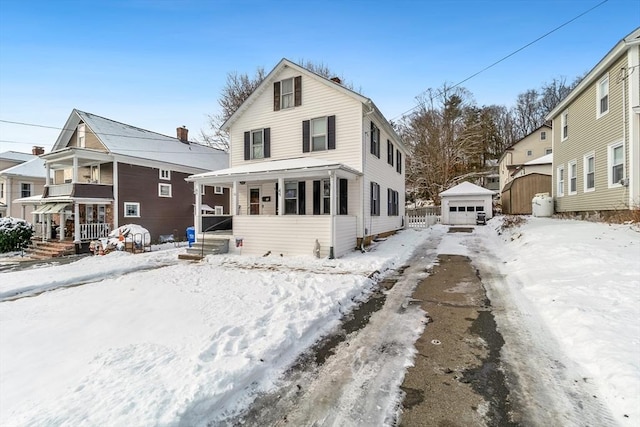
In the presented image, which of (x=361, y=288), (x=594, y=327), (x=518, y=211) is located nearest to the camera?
(x=594, y=327)

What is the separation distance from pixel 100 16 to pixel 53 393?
13.8 meters

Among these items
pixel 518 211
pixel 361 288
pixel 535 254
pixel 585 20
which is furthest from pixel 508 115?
pixel 361 288

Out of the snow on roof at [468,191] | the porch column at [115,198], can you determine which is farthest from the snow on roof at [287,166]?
the snow on roof at [468,191]

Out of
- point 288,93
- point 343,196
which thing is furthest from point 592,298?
point 288,93

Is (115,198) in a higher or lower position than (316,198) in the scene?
higher

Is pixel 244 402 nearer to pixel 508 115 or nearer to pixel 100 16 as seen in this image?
pixel 100 16

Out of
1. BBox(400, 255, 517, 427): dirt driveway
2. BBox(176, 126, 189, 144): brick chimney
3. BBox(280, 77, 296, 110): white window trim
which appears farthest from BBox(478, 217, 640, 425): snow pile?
BBox(176, 126, 189, 144): brick chimney

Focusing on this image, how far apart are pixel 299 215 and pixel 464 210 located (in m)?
18.3

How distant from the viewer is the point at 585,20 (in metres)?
9.50

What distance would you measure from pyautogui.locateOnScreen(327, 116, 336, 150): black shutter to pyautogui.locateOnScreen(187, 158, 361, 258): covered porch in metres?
1.07

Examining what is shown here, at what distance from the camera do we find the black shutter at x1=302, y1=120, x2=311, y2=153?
42.7 ft

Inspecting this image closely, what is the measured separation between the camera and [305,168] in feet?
34.5

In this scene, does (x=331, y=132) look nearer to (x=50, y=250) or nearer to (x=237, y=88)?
(x=50, y=250)

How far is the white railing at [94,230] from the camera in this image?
54.0 feet
